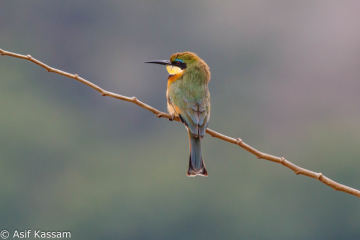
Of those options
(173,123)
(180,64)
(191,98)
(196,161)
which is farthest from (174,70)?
(173,123)

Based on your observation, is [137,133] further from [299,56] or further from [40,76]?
[299,56]

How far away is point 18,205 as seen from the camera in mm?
37906

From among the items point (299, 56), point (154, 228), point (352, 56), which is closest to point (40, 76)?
point (154, 228)

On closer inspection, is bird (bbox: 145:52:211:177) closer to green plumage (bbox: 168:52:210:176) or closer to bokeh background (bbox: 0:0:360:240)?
green plumage (bbox: 168:52:210:176)

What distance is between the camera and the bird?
6.90ft

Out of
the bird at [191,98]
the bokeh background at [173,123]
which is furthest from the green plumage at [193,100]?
the bokeh background at [173,123]

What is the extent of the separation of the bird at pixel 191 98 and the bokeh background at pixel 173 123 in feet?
97.0

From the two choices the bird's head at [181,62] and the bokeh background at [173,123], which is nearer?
the bird's head at [181,62]

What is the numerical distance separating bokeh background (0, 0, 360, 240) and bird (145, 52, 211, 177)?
29.6 meters

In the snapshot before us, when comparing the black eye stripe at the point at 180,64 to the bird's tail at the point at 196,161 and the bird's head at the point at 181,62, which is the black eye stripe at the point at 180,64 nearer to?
the bird's head at the point at 181,62

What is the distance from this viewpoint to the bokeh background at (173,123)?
113 ft

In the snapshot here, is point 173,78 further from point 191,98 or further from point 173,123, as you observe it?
point 173,123

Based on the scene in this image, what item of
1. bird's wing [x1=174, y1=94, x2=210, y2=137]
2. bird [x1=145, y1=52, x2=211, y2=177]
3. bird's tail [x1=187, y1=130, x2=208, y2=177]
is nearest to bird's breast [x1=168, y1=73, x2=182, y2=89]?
bird [x1=145, y1=52, x2=211, y2=177]

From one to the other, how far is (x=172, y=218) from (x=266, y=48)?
30550 millimetres
